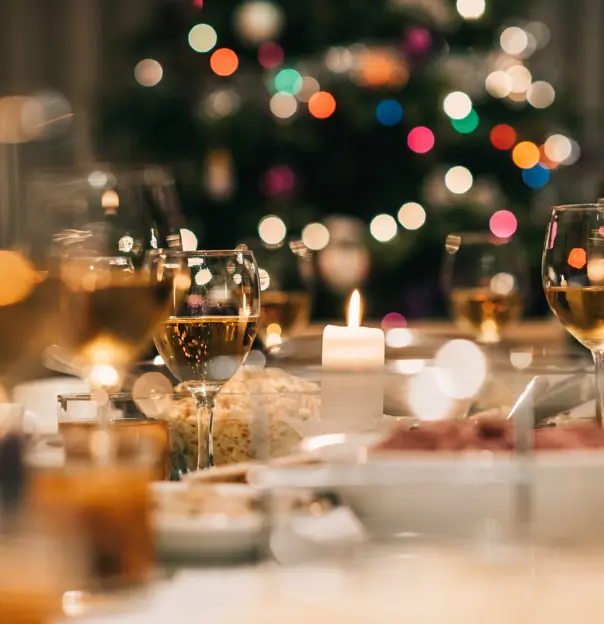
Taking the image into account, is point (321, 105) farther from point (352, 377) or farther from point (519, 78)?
point (352, 377)

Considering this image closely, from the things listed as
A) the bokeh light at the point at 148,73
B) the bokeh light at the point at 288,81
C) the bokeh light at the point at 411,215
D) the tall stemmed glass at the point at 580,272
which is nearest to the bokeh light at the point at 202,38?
the bokeh light at the point at 148,73

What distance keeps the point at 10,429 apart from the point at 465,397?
30 centimetres

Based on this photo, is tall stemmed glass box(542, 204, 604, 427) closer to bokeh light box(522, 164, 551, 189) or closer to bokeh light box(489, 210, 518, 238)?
bokeh light box(489, 210, 518, 238)

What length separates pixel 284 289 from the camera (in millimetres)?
1559

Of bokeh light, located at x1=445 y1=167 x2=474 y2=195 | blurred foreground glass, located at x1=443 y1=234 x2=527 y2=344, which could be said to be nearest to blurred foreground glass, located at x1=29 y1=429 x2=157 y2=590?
blurred foreground glass, located at x1=443 y1=234 x2=527 y2=344

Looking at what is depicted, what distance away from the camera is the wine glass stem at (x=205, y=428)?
789 mm

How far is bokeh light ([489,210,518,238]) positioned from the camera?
12.9 ft

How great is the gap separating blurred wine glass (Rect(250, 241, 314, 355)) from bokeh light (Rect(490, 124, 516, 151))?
2.62 m

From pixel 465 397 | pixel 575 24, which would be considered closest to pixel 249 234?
pixel 575 24

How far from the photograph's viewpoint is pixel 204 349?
0.83 m

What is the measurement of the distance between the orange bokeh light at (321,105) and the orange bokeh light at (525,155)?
28.5 inches

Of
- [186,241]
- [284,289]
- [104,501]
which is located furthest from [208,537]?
[284,289]

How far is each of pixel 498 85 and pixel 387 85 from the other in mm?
465

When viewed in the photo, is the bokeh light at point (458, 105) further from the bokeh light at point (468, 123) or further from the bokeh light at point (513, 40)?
the bokeh light at point (513, 40)
